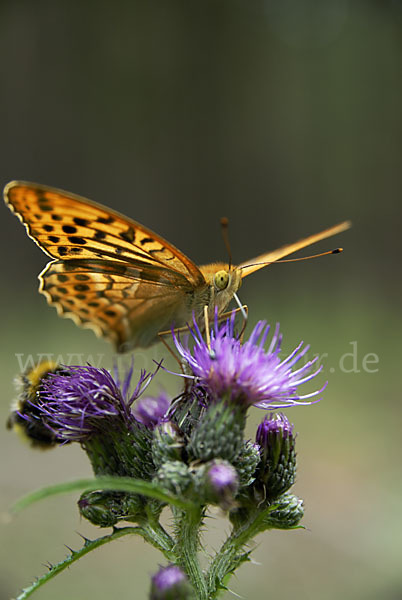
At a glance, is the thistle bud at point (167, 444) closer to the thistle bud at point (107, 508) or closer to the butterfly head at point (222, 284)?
the thistle bud at point (107, 508)

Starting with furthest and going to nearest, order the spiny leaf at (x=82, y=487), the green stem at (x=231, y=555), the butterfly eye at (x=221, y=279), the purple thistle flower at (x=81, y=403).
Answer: the butterfly eye at (x=221, y=279)
the purple thistle flower at (x=81, y=403)
the green stem at (x=231, y=555)
the spiny leaf at (x=82, y=487)

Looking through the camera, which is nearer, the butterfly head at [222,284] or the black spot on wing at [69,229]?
the black spot on wing at [69,229]

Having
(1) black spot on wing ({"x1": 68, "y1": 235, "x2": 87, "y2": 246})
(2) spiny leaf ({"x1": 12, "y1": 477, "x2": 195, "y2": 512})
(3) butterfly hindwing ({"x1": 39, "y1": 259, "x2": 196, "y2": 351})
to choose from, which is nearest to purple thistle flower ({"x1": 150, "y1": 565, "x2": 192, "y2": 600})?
(2) spiny leaf ({"x1": 12, "y1": 477, "x2": 195, "y2": 512})

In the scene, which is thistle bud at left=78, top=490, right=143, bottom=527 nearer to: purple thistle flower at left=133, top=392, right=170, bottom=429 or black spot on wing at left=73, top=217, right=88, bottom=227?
Answer: purple thistle flower at left=133, top=392, right=170, bottom=429

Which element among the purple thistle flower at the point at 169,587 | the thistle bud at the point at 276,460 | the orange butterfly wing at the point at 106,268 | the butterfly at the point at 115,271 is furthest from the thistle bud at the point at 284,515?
the orange butterfly wing at the point at 106,268

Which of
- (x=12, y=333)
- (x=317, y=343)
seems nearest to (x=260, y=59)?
(x=317, y=343)

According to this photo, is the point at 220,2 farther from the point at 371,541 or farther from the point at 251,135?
the point at 371,541

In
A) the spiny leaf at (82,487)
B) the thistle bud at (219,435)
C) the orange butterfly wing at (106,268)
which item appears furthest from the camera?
the orange butterfly wing at (106,268)
